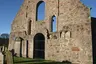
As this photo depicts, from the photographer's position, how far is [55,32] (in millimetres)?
15930

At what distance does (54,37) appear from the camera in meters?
15.9

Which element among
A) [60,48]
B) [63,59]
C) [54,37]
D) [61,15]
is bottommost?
[63,59]

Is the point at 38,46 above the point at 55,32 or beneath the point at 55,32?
beneath

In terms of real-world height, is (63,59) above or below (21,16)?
below

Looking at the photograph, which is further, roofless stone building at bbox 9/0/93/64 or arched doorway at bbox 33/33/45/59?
arched doorway at bbox 33/33/45/59

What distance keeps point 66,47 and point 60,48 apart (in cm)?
64

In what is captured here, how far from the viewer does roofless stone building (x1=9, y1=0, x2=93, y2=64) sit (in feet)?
45.7

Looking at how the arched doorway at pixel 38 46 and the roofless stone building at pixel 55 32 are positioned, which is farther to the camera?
the arched doorway at pixel 38 46

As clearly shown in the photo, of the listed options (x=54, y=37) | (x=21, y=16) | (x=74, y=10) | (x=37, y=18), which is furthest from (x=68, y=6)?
(x=21, y=16)

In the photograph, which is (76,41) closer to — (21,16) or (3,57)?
(3,57)

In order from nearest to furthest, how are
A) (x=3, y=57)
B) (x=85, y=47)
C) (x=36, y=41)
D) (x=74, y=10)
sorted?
1. (x=3, y=57)
2. (x=85, y=47)
3. (x=74, y=10)
4. (x=36, y=41)

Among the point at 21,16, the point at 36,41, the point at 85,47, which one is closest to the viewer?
the point at 85,47

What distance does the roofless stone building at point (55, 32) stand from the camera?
45.7 feet

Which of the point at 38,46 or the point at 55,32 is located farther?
the point at 38,46
